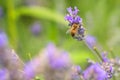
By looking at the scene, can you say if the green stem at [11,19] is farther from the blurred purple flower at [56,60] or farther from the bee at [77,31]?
the blurred purple flower at [56,60]

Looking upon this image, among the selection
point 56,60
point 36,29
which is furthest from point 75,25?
point 36,29

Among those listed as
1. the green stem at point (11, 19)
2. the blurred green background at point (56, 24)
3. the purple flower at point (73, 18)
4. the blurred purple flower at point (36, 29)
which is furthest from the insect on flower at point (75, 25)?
the blurred purple flower at point (36, 29)

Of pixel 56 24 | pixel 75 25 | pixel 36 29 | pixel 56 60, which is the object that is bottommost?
pixel 56 60

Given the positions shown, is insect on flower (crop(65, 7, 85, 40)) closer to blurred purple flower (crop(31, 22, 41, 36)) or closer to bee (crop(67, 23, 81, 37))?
bee (crop(67, 23, 81, 37))

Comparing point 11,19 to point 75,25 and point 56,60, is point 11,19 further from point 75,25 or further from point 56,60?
point 56,60

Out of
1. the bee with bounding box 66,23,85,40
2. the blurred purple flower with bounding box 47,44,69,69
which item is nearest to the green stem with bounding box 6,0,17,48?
the bee with bounding box 66,23,85,40
